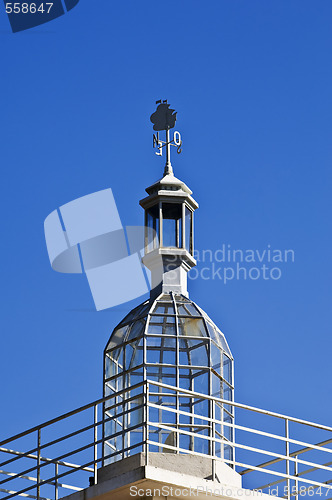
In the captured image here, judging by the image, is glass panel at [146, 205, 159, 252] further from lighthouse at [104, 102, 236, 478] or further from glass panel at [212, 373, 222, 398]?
glass panel at [212, 373, 222, 398]

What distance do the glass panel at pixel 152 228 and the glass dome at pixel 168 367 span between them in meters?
1.22

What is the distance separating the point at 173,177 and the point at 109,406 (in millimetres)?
4576

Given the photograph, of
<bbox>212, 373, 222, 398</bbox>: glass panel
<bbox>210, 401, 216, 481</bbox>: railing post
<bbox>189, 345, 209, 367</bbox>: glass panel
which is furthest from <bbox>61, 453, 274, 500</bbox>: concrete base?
<bbox>189, 345, 209, 367</bbox>: glass panel

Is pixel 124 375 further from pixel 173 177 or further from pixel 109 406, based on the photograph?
pixel 173 177

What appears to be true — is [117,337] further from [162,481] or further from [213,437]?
[162,481]

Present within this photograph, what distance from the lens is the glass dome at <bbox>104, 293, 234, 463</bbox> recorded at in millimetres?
23812

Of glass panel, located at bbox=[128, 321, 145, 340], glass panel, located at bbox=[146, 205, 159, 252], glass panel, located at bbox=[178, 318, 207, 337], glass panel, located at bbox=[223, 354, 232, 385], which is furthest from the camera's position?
glass panel, located at bbox=[146, 205, 159, 252]

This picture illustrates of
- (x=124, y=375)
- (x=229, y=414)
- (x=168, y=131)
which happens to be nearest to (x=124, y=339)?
(x=124, y=375)

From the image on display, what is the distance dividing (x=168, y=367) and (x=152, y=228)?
9.74 feet

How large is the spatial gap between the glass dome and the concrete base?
70 cm

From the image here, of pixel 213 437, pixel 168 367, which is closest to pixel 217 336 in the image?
pixel 168 367

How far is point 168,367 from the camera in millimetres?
24203

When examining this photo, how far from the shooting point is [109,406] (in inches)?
948

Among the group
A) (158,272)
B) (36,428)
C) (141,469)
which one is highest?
(158,272)
